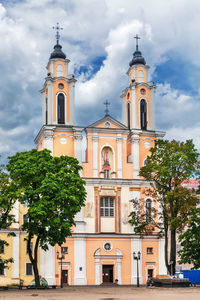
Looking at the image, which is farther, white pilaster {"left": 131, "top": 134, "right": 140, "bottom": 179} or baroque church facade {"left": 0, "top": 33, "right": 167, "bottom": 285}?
white pilaster {"left": 131, "top": 134, "right": 140, "bottom": 179}

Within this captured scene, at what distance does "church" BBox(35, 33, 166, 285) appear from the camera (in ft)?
174

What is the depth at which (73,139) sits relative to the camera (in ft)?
182

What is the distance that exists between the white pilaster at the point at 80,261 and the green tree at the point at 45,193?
11123 millimetres

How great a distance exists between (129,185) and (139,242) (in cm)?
632

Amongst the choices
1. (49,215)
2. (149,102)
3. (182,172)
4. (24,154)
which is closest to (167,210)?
(182,172)

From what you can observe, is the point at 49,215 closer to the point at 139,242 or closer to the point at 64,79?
the point at 139,242

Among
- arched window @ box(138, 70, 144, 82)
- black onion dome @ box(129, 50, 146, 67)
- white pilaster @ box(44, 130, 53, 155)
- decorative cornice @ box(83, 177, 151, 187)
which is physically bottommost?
decorative cornice @ box(83, 177, 151, 187)

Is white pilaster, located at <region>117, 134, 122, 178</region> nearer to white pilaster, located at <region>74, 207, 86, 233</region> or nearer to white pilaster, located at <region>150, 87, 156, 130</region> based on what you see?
white pilaster, located at <region>150, 87, 156, 130</region>

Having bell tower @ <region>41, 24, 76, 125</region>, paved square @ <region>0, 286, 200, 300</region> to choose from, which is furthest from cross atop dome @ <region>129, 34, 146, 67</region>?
paved square @ <region>0, 286, 200, 300</region>

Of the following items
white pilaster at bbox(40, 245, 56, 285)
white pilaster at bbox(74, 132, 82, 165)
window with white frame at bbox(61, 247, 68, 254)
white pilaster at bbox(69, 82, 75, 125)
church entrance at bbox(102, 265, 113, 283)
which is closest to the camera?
white pilaster at bbox(40, 245, 56, 285)

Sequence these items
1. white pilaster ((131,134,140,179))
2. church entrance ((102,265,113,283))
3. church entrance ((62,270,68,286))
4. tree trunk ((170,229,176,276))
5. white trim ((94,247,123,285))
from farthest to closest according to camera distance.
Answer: white pilaster ((131,134,140,179)), church entrance ((102,265,113,283)), white trim ((94,247,123,285)), church entrance ((62,270,68,286)), tree trunk ((170,229,176,276))

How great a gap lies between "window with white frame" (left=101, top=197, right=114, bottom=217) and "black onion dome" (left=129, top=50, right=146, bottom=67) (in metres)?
17.1

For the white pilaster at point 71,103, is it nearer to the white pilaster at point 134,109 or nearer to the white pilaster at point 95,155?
the white pilaster at point 95,155

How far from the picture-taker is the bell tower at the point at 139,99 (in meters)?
58.8
